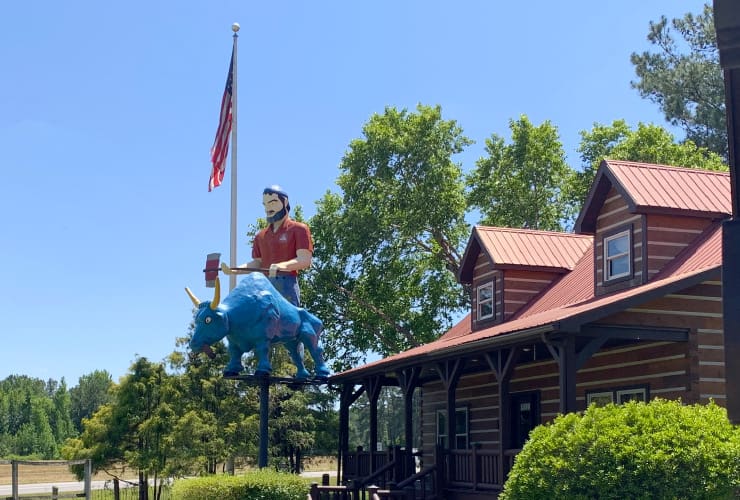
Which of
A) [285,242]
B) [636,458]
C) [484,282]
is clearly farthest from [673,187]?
[636,458]

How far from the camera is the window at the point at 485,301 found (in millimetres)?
23953

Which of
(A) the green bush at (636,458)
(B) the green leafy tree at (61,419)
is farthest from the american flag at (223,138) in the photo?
(B) the green leafy tree at (61,419)

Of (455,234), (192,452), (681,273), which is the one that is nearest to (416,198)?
(455,234)

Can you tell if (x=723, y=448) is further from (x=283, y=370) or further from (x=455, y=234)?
(x=455, y=234)

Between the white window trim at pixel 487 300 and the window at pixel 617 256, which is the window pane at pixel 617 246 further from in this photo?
the white window trim at pixel 487 300

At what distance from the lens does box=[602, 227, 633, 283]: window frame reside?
62.1ft

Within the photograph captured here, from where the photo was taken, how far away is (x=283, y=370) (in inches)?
1286

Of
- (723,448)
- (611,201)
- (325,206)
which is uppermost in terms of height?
(325,206)

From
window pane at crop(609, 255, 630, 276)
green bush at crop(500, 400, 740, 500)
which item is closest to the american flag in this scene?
window pane at crop(609, 255, 630, 276)

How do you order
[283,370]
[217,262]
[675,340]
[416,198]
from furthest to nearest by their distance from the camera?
[416,198]
[283,370]
[217,262]
[675,340]

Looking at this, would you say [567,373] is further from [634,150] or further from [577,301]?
[634,150]

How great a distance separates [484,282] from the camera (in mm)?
24125

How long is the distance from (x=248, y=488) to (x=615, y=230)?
8439mm

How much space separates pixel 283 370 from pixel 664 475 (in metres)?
23.0
